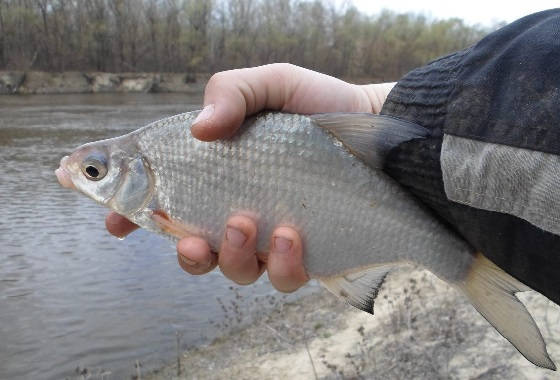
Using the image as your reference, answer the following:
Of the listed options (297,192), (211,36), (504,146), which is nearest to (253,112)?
(297,192)

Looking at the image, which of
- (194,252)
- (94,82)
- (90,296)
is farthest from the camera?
(94,82)

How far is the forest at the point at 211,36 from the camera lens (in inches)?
2596

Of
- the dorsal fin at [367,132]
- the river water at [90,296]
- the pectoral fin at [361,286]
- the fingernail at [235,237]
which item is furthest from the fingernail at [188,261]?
the river water at [90,296]

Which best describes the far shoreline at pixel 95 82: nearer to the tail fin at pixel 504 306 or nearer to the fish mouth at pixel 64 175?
the fish mouth at pixel 64 175

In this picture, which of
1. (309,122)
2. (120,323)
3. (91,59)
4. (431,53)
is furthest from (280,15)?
(309,122)

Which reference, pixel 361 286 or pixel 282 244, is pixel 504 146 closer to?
pixel 361 286

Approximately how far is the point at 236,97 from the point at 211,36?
263 ft

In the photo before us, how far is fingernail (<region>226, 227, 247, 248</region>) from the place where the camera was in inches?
102

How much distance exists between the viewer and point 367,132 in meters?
2.44

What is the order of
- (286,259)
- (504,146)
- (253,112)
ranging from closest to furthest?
(504,146), (286,259), (253,112)

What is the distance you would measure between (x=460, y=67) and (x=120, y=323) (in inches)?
333

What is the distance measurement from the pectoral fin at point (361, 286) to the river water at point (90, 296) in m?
6.13

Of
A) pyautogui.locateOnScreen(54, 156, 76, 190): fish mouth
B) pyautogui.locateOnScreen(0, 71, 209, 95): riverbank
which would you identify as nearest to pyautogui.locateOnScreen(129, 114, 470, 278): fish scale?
pyautogui.locateOnScreen(54, 156, 76, 190): fish mouth

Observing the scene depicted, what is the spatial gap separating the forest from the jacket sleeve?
63781 millimetres
